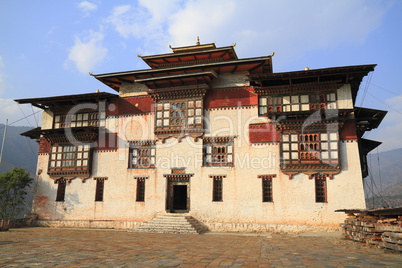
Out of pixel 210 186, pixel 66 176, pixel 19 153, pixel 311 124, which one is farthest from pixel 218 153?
pixel 19 153

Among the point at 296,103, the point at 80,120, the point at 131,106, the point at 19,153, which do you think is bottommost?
the point at 80,120

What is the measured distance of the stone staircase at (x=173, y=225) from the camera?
59.5 ft

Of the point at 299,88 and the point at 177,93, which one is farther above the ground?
the point at 177,93

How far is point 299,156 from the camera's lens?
18.7 meters

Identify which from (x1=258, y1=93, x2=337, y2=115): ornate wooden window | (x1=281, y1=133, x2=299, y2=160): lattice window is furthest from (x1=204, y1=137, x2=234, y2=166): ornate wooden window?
(x1=281, y1=133, x2=299, y2=160): lattice window

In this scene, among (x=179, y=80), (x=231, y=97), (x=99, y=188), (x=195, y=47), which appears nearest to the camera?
(x=231, y=97)

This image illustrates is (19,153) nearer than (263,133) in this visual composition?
No

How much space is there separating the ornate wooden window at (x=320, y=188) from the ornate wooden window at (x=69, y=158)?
646 inches

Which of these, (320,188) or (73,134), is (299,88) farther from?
(73,134)

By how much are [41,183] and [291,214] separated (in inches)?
757

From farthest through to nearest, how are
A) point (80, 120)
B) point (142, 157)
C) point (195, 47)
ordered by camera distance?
point (195, 47) < point (80, 120) < point (142, 157)

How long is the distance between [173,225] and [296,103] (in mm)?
11193

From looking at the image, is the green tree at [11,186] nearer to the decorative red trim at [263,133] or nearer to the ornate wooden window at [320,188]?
the decorative red trim at [263,133]

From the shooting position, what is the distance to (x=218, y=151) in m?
20.7
